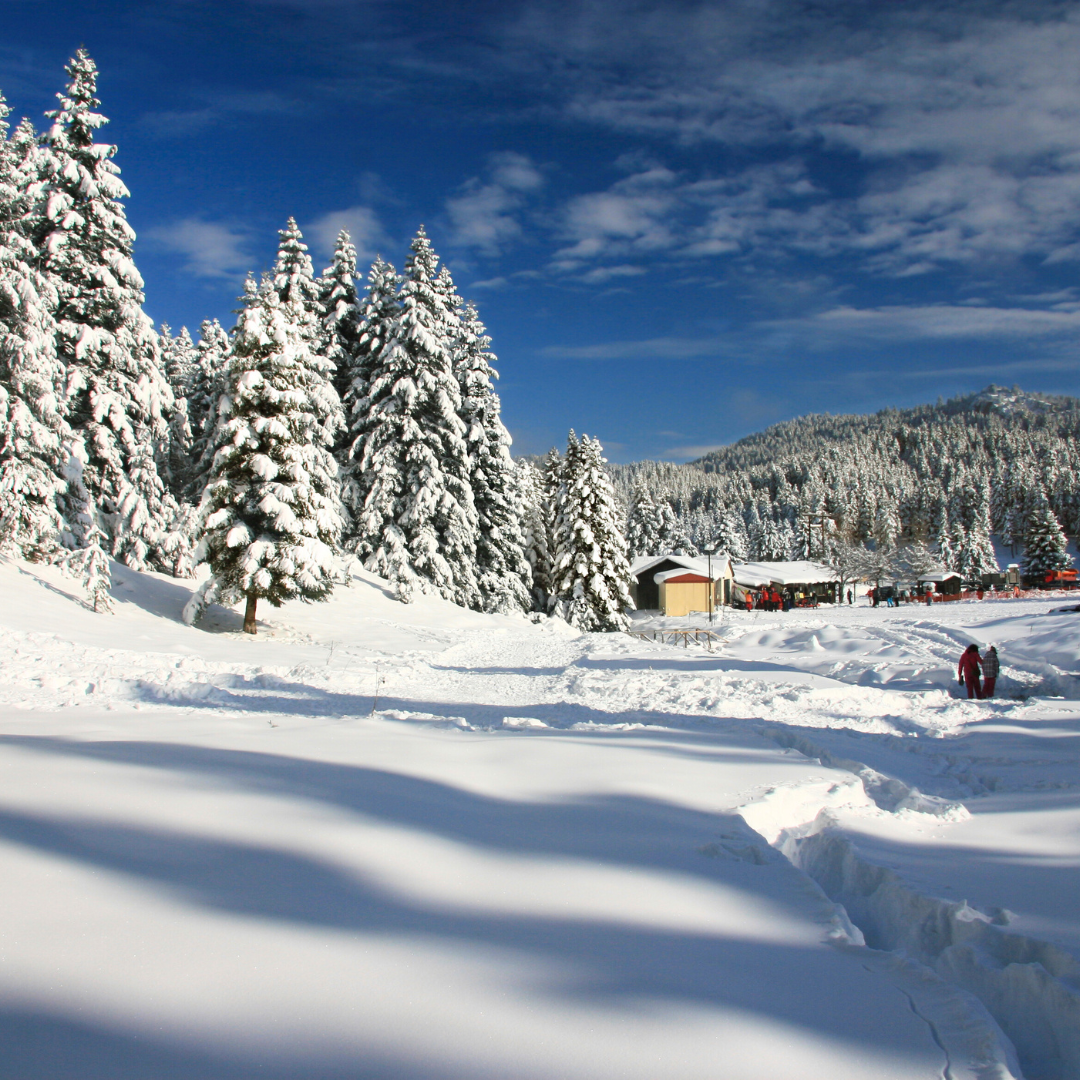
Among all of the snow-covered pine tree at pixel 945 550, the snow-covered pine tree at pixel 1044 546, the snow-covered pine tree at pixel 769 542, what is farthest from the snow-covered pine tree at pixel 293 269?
the snow-covered pine tree at pixel 769 542

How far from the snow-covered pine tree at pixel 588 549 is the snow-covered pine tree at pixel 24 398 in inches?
881

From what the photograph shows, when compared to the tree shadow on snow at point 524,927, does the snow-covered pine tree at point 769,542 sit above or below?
above

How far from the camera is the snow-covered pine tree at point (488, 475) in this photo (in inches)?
1326

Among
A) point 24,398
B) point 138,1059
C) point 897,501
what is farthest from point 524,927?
point 897,501

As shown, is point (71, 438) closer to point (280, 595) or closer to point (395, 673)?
point (280, 595)

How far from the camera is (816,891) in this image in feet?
12.9

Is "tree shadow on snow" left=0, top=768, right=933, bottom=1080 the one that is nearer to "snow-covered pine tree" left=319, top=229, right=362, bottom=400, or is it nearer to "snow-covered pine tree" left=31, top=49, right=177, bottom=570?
"snow-covered pine tree" left=31, top=49, right=177, bottom=570

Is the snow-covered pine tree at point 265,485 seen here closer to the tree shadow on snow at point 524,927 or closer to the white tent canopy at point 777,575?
the tree shadow on snow at point 524,927

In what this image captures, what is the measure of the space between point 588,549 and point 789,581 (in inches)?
1937

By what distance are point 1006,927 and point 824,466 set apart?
176 metres

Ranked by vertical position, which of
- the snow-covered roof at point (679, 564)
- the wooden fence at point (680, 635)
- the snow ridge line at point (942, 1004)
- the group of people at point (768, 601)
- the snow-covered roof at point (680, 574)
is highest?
the snow-covered roof at point (679, 564)

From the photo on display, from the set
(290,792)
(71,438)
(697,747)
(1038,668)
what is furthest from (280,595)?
(1038,668)

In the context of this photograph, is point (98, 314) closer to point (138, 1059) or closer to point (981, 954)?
point (138, 1059)

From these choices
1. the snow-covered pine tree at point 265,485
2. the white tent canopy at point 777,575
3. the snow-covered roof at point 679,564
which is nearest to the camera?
the snow-covered pine tree at point 265,485
